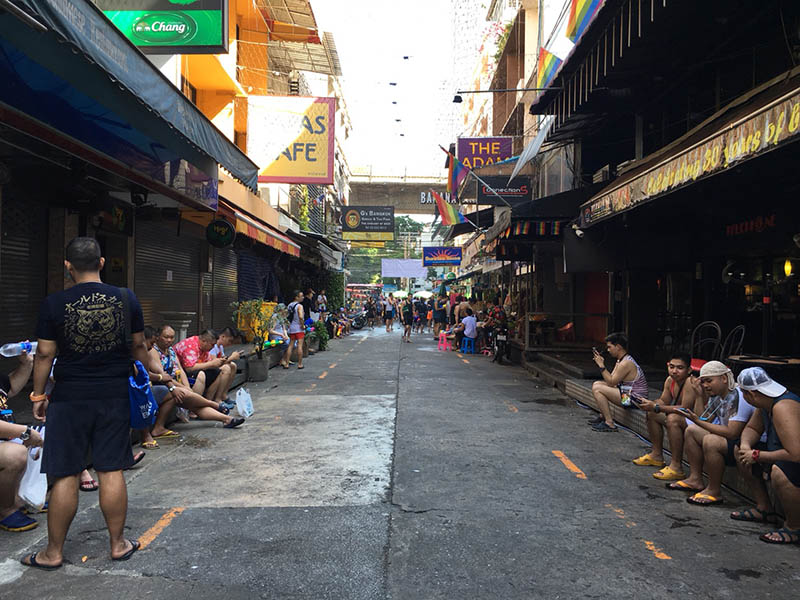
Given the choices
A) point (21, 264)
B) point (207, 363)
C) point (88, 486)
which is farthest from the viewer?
point (21, 264)

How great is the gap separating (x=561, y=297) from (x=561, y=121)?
7507mm

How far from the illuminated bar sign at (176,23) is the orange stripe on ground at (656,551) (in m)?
8.70

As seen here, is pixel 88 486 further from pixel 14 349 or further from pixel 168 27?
pixel 168 27

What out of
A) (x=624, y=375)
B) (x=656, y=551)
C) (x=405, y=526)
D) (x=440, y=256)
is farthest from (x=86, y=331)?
(x=440, y=256)

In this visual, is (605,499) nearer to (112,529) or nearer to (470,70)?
(112,529)

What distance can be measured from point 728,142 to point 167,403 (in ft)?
20.7

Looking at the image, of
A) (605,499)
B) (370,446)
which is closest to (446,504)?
(605,499)

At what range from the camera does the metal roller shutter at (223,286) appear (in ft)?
54.0

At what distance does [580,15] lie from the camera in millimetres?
9367

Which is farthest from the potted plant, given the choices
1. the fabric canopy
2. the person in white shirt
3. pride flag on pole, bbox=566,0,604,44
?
the fabric canopy

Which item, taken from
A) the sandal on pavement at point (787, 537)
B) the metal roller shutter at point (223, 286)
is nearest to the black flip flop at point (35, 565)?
the sandal on pavement at point (787, 537)

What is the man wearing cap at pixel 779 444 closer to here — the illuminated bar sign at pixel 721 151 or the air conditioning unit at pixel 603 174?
the illuminated bar sign at pixel 721 151

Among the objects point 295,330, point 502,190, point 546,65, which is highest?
point 546,65

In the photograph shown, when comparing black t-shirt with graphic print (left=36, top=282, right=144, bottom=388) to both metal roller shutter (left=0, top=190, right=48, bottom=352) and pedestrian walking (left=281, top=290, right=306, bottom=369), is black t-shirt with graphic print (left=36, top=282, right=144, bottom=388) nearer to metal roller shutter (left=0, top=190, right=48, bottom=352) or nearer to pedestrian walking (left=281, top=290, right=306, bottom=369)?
metal roller shutter (left=0, top=190, right=48, bottom=352)
